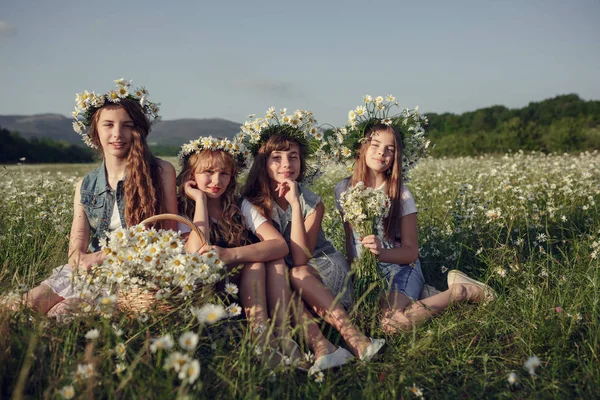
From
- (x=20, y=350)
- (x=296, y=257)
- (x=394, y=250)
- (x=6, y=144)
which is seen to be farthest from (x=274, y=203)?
(x=6, y=144)

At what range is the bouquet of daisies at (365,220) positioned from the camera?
3146 millimetres

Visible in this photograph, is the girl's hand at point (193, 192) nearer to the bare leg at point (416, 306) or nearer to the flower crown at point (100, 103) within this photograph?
the flower crown at point (100, 103)

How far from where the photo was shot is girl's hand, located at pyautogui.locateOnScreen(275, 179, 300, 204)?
3.51m

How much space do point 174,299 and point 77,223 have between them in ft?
4.46

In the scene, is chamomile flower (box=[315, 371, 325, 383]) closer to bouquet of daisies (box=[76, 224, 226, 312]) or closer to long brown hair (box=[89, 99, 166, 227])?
bouquet of daisies (box=[76, 224, 226, 312])

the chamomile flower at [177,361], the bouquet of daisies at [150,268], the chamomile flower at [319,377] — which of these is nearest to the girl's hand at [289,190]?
the bouquet of daisies at [150,268]

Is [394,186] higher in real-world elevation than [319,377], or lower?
higher

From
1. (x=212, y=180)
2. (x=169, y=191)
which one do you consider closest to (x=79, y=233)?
(x=169, y=191)

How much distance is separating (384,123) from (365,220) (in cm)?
100

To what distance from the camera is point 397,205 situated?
12.5 feet

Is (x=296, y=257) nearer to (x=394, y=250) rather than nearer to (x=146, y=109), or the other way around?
(x=394, y=250)

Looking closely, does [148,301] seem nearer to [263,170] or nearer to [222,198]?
[222,198]

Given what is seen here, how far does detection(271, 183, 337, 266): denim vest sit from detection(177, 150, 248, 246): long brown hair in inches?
11.3

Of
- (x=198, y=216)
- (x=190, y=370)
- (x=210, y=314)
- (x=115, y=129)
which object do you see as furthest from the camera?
(x=115, y=129)
